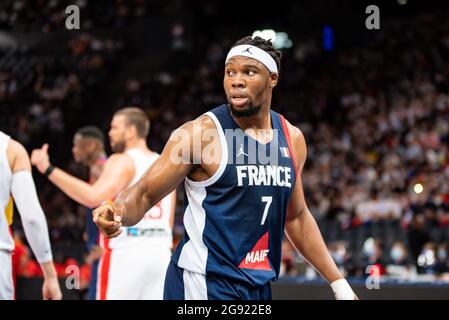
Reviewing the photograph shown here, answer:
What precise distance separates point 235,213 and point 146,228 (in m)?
2.59

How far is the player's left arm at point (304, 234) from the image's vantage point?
4668mm

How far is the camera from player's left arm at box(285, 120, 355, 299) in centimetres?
467

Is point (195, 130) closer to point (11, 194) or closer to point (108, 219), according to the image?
point (108, 219)

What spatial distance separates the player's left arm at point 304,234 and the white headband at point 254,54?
46 cm

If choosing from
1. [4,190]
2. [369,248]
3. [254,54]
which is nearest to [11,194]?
[4,190]

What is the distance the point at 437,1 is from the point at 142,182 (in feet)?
64.1

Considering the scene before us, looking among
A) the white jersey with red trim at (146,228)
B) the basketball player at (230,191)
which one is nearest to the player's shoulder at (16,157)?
the basketball player at (230,191)

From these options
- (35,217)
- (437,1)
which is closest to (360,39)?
(437,1)

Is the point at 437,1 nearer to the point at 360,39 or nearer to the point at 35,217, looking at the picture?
the point at 360,39

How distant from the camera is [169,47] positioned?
2409 cm

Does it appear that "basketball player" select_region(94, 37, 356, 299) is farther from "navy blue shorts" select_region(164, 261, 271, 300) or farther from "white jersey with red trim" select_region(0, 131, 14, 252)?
"white jersey with red trim" select_region(0, 131, 14, 252)

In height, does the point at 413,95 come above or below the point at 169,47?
below

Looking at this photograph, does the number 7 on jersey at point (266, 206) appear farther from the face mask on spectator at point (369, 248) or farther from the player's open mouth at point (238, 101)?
the face mask on spectator at point (369, 248)
